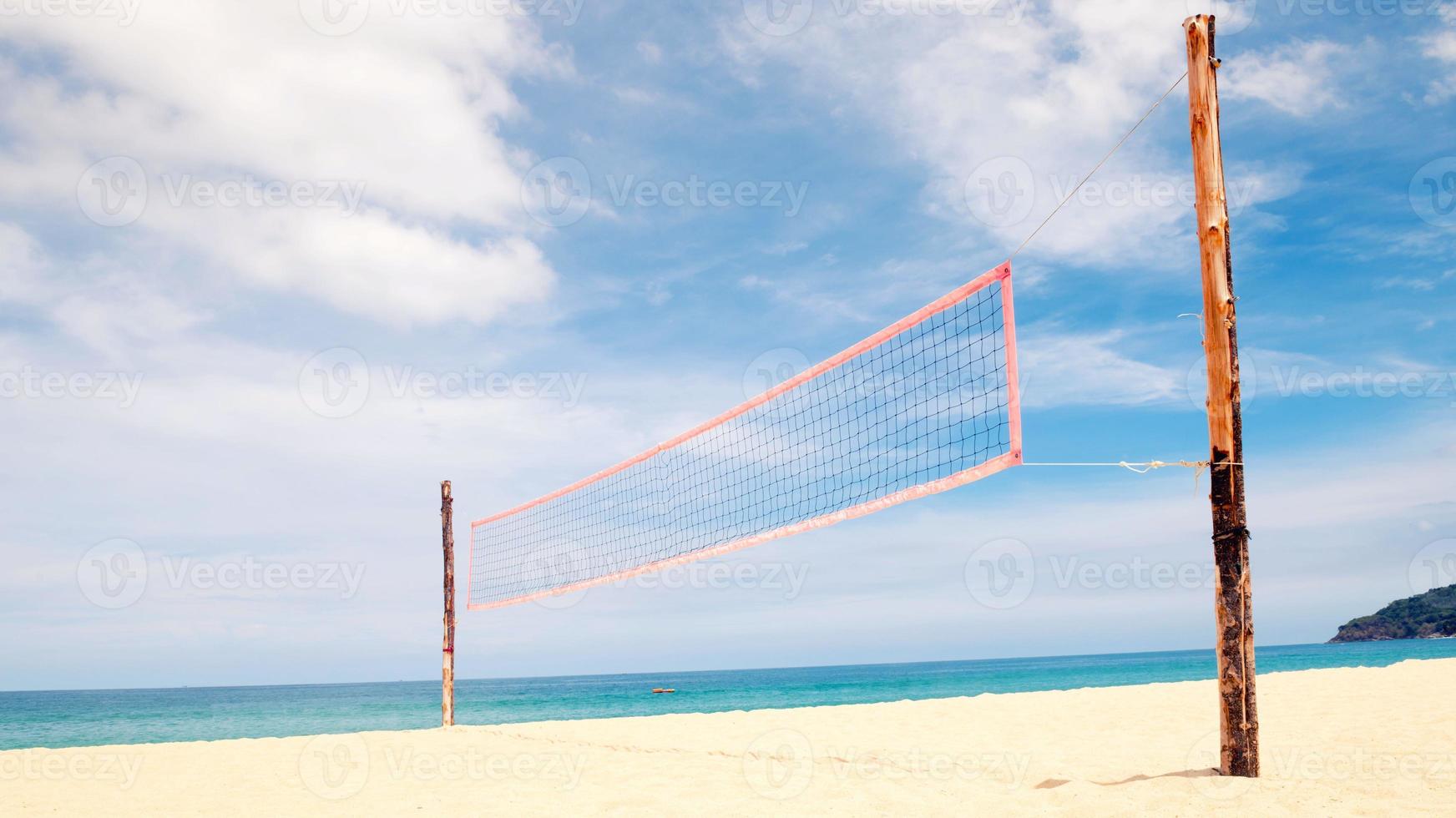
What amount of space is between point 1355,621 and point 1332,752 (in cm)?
11959

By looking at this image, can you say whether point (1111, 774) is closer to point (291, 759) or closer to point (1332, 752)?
point (1332, 752)

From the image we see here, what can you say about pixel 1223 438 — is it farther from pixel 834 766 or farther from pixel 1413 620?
pixel 1413 620

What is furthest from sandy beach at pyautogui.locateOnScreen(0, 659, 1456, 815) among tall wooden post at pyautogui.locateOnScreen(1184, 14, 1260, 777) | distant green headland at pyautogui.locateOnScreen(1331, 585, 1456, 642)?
distant green headland at pyautogui.locateOnScreen(1331, 585, 1456, 642)

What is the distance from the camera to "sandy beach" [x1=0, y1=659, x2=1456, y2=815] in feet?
16.5

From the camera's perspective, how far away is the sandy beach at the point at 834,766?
5039 millimetres

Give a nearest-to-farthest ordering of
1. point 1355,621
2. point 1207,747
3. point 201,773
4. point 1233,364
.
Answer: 1. point 1233,364
2. point 1207,747
3. point 201,773
4. point 1355,621

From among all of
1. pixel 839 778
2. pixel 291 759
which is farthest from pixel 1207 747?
pixel 291 759

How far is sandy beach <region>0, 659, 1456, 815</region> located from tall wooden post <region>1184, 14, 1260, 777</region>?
1.22 ft

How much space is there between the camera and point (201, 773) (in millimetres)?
7758

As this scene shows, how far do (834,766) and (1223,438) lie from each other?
12.8 feet

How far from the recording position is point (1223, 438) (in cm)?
497

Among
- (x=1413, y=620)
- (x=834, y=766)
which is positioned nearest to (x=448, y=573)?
(x=834, y=766)

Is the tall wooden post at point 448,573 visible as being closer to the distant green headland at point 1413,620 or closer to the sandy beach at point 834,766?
the sandy beach at point 834,766

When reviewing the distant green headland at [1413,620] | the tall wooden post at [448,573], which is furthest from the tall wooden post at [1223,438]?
the distant green headland at [1413,620]
